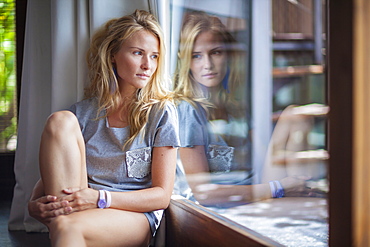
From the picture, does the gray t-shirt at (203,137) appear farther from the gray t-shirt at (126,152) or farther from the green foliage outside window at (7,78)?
the green foliage outside window at (7,78)

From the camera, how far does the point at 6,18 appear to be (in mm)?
3520

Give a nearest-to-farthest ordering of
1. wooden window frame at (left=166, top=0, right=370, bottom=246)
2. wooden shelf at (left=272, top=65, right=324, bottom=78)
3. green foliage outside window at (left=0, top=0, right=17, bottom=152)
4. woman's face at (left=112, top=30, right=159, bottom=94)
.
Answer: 1. wooden window frame at (left=166, top=0, right=370, bottom=246)
2. wooden shelf at (left=272, top=65, right=324, bottom=78)
3. woman's face at (left=112, top=30, right=159, bottom=94)
4. green foliage outside window at (left=0, top=0, right=17, bottom=152)

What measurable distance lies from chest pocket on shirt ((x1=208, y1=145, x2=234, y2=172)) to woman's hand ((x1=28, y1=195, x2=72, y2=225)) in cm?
64

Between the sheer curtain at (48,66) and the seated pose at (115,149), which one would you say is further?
the sheer curtain at (48,66)

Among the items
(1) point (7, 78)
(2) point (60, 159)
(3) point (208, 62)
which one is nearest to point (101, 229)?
(2) point (60, 159)

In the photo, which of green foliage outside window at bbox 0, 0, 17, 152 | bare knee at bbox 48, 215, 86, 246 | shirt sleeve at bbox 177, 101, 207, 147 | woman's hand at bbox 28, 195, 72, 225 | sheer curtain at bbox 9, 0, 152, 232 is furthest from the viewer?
green foliage outside window at bbox 0, 0, 17, 152

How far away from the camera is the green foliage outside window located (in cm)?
351

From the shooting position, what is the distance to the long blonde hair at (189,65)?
1925 mm

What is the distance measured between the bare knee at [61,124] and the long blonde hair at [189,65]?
50 centimetres

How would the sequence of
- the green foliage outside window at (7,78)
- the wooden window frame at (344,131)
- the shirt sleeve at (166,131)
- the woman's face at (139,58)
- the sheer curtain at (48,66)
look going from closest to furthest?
the wooden window frame at (344,131) → the shirt sleeve at (166,131) → the woman's face at (139,58) → the sheer curtain at (48,66) → the green foliage outside window at (7,78)

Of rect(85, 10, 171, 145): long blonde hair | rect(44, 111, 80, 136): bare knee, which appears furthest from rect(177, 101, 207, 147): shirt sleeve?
rect(44, 111, 80, 136): bare knee

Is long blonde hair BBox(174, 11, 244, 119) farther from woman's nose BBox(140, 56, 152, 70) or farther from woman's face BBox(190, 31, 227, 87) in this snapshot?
woman's nose BBox(140, 56, 152, 70)

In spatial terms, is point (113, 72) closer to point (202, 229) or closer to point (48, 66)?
point (48, 66)

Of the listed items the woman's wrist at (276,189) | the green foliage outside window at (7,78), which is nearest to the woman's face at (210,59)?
the woman's wrist at (276,189)
